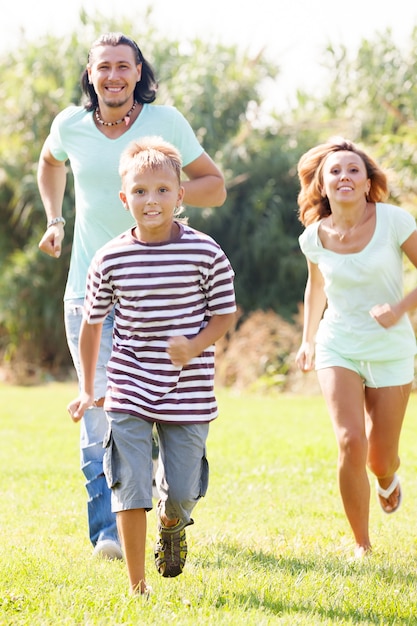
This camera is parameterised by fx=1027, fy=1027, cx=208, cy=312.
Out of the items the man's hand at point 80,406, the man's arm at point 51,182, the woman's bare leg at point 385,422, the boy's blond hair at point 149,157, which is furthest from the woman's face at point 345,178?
the man's hand at point 80,406

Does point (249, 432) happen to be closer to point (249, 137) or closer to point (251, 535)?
point (251, 535)

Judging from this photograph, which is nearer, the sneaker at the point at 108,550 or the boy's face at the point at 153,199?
the boy's face at the point at 153,199

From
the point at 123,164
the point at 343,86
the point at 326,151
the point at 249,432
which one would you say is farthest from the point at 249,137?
the point at 123,164

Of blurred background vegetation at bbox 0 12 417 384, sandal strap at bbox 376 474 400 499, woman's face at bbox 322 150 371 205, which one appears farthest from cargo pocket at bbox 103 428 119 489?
Result: blurred background vegetation at bbox 0 12 417 384

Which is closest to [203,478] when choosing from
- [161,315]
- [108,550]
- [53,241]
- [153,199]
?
[161,315]

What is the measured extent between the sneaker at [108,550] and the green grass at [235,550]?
9cm

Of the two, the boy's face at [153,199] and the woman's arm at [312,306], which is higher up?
the boy's face at [153,199]

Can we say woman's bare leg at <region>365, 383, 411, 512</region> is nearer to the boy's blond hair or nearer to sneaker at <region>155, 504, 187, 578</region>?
sneaker at <region>155, 504, 187, 578</region>

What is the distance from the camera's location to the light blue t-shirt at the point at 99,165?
5074 mm

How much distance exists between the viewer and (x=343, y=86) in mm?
18500

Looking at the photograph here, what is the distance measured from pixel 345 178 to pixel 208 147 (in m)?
12.0

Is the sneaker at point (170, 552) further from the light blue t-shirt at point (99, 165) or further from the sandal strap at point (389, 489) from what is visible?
the sandal strap at point (389, 489)

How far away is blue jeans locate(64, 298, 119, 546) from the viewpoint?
200 inches

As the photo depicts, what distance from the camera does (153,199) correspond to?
4.13m
